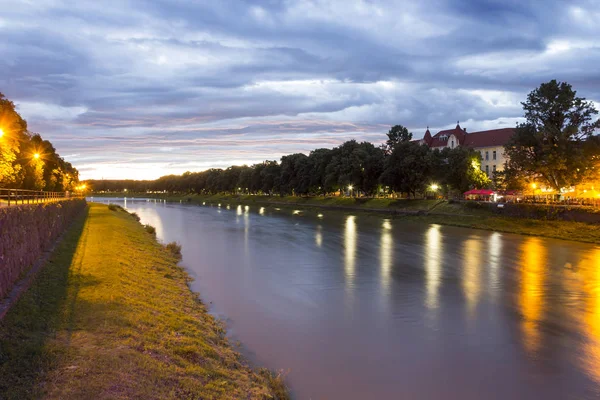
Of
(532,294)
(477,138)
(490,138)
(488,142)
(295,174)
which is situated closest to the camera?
(532,294)

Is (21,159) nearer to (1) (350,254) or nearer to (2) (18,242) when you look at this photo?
(1) (350,254)

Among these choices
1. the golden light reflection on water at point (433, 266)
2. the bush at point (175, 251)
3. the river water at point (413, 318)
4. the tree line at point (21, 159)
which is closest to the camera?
the river water at point (413, 318)

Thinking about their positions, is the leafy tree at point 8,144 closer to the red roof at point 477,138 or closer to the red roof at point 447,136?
the red roof at point 477,138

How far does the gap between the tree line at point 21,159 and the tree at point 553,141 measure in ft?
199

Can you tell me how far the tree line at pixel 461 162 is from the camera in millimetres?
59062

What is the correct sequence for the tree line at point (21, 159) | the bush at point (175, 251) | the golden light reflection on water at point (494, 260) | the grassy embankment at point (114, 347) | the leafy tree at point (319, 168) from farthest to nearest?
the leafy tree at point (319, 168) < the tree line at point (21, 159) < the bush at point (175, 251) < the golden light reflection on water at point (494, 260) < the grassy embankment at point (114, 347)

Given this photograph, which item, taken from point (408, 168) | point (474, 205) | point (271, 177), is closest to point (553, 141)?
point (474, 205)

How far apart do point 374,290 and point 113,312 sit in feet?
44.4

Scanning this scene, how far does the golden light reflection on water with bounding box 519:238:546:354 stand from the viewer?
611 inches

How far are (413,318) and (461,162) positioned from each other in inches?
2784

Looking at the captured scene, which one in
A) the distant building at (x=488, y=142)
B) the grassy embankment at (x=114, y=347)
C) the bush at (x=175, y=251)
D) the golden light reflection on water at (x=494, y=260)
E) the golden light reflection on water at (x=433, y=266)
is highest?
the distant building at (x=488, y=142)

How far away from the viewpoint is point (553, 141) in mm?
60188

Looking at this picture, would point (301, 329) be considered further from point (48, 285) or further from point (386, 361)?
point (48, 285)

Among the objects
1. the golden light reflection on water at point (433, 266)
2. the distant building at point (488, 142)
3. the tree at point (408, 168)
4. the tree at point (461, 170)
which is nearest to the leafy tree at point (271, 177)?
the distant building at point (488, 142)
